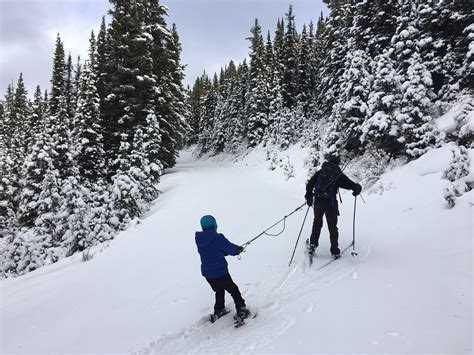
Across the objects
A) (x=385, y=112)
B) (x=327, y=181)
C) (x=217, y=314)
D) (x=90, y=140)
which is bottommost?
(x=217, y=314)

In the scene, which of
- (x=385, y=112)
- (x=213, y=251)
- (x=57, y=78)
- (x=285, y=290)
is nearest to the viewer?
(x=213, y=251)

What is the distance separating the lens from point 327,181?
718 cm

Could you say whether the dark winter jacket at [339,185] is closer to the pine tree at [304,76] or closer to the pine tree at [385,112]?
the pine tree at [385,112]

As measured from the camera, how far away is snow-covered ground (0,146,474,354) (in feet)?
13.6

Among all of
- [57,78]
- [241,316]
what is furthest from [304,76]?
[241,316]

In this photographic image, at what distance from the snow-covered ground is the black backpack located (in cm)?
140

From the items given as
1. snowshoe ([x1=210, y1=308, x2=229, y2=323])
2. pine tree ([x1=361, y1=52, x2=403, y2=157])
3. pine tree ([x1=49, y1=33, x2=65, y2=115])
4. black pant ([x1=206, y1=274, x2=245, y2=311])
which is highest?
pine tree ([x1=49, y1=33, x2=65, y2=115])

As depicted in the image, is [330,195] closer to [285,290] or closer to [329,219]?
[329,219]

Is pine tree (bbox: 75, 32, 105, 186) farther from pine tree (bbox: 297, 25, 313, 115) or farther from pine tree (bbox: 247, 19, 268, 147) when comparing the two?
pine tree (bbox: 297, 25, 313, 115)

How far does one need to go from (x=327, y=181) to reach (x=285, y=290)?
2457 mm

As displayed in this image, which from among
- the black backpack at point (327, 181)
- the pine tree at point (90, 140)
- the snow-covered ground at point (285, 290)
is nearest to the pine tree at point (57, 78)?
the pine tree at point (90, 140)

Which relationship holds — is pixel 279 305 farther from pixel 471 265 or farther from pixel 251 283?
pixel 471 265

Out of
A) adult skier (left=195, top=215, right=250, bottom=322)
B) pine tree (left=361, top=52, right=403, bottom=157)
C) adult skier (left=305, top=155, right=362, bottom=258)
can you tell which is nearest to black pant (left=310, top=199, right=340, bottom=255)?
adult skier (left=305, top=155, right=362, bottom=258)

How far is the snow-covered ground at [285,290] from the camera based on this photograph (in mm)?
4152
